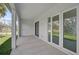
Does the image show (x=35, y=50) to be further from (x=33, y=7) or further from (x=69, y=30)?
(x=33, y=7)

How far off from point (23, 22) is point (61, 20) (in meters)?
12.9

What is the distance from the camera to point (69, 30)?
5.70 metres

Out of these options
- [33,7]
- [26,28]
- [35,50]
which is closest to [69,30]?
[35,50]

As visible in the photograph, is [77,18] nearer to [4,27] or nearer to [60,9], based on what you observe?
[60,9]

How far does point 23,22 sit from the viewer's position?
747 inches

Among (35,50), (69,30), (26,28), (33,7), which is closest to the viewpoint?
(69,30)

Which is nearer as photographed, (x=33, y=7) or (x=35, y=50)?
(x=35, y=50)

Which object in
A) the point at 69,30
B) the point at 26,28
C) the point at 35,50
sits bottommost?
the point at 35,50

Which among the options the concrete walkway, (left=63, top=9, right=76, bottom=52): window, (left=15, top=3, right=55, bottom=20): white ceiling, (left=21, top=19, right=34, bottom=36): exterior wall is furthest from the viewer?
(left=21, top=19, right=34, bottom=36): exterior wall

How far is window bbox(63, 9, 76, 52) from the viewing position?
208 inches

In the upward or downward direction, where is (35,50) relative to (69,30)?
downward

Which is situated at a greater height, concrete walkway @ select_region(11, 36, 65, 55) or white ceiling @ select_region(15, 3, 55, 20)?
white ceiling @ select_region(15, 3, 55, 20)

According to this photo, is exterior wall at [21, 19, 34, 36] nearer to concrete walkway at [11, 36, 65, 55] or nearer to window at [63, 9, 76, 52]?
concrete walkway at [11, 36, 65, 55]

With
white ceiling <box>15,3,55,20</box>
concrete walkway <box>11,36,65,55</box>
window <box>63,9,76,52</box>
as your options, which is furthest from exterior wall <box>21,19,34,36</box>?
window <box>63,9,76,52</box>
